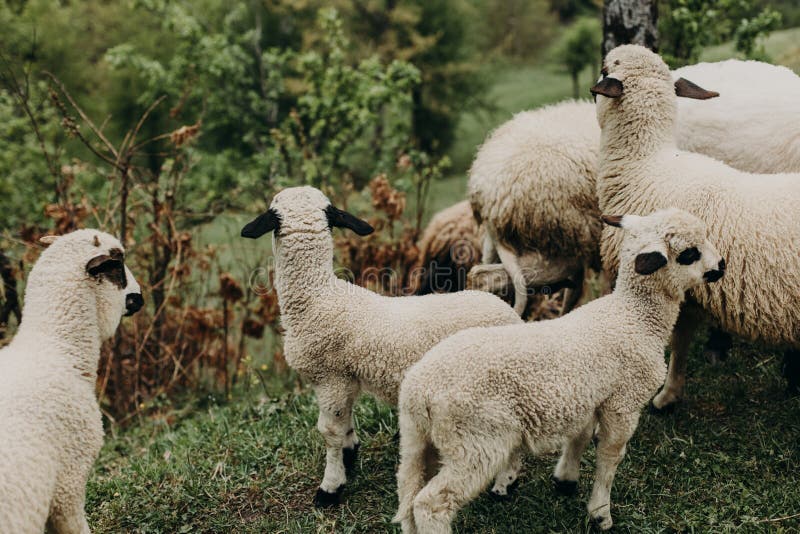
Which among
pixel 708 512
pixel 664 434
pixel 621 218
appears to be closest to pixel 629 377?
pixel 621 218

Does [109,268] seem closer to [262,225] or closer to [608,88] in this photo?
[262,225]

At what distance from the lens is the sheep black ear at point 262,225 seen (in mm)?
3297

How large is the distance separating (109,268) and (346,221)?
3.62ft

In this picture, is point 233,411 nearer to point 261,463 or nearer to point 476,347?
point 261,463

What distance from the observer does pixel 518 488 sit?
3.69m

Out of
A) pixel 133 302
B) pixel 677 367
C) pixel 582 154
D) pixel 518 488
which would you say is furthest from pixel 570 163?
pixel 133 302

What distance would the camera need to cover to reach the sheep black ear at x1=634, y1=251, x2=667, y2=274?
2928 millimetres

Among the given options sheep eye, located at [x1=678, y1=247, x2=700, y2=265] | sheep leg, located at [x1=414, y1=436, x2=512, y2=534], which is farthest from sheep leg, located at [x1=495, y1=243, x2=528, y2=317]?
sheep leg, located at [x1=414, y1=436, x2=512, y2=534]

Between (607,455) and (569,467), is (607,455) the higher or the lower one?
the higher one

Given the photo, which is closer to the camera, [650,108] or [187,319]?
[650,108]

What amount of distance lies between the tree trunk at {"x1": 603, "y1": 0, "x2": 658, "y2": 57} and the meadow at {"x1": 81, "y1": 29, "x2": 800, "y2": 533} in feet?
8.13

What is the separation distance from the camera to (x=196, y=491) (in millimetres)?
3922

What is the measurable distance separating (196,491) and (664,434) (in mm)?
2679

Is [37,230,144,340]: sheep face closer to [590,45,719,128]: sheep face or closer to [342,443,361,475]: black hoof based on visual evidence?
[342,443,361,475]: black hoof
